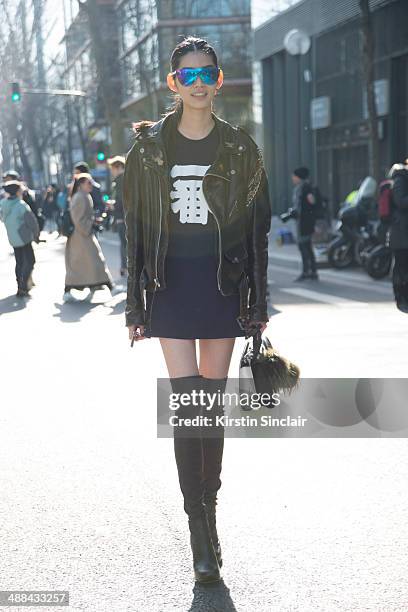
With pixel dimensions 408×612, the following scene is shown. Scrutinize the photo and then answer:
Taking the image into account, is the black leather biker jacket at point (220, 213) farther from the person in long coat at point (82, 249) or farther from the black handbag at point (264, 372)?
the person in long coat at point (82, 249)

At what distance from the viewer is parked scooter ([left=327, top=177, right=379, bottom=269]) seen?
53.0 feet

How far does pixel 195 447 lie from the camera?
11.8ft

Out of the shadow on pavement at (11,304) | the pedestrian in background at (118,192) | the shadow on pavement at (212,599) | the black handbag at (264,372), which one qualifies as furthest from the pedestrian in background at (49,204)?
the shadow on pavement at (212,599)

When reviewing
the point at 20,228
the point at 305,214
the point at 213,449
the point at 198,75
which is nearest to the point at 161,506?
the point at 213,449

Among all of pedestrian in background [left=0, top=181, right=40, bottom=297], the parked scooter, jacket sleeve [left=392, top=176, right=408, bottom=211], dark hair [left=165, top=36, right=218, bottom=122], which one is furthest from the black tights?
the parked scooter

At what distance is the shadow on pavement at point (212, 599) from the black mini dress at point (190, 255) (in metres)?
0.88

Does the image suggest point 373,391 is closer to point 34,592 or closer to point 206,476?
point 206,476

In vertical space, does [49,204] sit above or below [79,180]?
below

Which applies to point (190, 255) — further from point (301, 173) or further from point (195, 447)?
point (301, 173)

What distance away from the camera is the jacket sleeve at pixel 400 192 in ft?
35.7

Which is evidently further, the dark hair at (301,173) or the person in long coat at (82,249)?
the dark hair at (301,173)

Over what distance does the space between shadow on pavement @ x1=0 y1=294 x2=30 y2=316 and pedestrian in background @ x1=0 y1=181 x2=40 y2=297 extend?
26 centimetres

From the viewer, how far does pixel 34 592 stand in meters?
3.43

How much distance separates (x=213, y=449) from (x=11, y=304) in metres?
10.2
